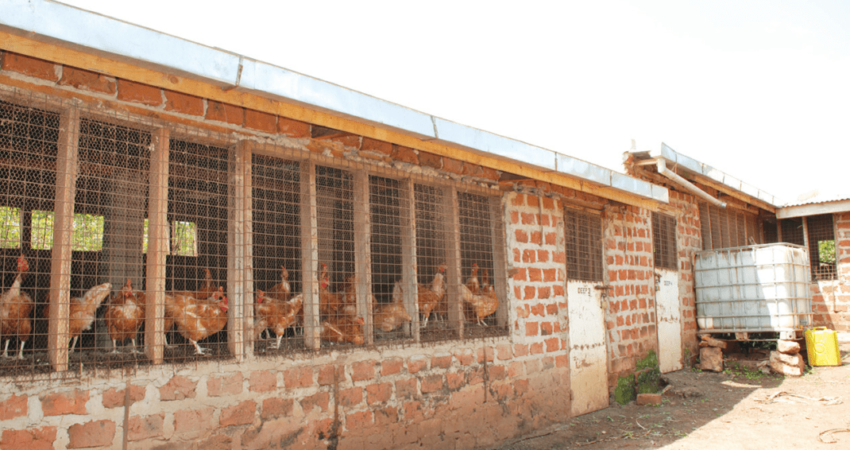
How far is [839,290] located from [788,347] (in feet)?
14.3

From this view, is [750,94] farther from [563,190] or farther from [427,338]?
[427,338]

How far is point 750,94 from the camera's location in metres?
38.5

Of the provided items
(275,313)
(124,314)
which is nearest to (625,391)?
(275,313)

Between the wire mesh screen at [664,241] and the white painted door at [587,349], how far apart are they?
2718 millimetres

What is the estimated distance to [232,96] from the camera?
3.64 meters

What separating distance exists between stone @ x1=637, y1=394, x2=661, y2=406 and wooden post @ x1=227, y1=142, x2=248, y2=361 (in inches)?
249

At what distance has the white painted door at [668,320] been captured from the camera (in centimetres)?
978

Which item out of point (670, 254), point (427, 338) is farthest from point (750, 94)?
point (427, 338)

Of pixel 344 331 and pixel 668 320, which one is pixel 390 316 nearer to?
pixel 344 331

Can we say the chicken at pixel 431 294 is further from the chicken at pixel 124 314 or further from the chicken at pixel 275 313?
the chicken at pixel 124 314

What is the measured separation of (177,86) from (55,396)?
75.7 inches

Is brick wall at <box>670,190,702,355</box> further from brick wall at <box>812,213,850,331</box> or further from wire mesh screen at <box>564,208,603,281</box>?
brick wall at <box>812,213,850,331</box>

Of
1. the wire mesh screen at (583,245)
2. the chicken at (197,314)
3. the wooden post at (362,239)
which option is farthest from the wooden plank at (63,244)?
the wire mesh screen at (583,245)

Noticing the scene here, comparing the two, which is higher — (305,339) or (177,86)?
(177,86)
